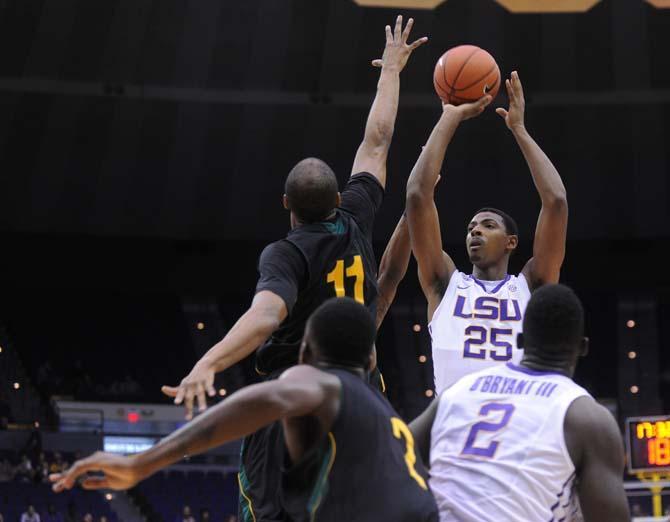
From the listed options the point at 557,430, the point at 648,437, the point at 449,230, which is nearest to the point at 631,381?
the point at 449,230

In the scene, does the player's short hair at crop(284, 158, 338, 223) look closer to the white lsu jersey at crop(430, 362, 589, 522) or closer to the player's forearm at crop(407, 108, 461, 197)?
the player's forearm at crop(407, 108, 461, 197)

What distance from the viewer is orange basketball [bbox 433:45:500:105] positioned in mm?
5855

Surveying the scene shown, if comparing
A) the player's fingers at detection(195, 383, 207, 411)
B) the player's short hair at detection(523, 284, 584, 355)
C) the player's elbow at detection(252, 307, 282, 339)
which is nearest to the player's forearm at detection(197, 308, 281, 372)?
the player's elbow at detection(252, 307, 282, 339)

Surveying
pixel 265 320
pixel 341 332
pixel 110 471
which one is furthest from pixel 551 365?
pixel 110 471

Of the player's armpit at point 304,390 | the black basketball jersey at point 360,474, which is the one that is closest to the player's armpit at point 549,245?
the black basketball jersey at point 360,474

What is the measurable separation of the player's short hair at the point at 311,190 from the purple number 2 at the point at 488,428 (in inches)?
58.2

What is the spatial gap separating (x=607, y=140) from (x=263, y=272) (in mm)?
16695

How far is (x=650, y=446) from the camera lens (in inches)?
421

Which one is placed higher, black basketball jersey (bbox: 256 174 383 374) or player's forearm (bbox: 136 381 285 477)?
black basketball jersey (bbox: 256 174 383 374)

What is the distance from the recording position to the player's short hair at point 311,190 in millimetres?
4543

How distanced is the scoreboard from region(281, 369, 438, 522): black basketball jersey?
7985 mm

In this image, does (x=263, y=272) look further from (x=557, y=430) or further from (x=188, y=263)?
(x=188, y=263)

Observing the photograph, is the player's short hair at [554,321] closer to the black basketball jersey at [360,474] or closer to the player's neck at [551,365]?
the player's neck at [551,365]

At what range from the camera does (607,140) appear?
1991 centimetres
